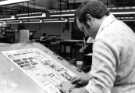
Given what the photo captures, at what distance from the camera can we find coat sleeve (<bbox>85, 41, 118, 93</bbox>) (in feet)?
3.48

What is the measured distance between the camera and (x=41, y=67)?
1622 mm

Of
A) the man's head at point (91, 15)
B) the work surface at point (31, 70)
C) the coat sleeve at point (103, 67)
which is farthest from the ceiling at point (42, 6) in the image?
the coat sleeve at point (103, 67)

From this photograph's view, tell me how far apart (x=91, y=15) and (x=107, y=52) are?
0.20m

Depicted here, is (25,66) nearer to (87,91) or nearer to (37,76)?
(37,76)

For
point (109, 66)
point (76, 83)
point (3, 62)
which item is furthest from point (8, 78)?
point (109, 66)

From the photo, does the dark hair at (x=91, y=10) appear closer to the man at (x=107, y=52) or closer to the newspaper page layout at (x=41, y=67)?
the man at (x=107, y=52)

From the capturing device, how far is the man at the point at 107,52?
3.51 ft

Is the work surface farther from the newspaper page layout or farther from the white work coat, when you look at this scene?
the white work coat

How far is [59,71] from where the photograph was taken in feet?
5.48

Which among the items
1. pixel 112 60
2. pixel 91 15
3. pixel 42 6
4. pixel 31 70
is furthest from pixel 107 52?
pixel 42 6

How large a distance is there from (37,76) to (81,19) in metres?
0.50

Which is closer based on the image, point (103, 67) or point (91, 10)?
point (103, 67)

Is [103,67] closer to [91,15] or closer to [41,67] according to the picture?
[91,15]

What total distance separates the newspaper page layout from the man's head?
44 cm
